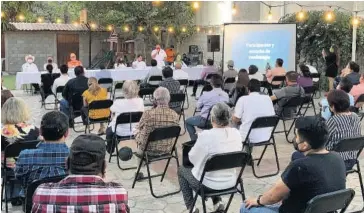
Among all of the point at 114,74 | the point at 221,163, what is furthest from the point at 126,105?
the point at 114,74

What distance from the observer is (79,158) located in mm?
2236

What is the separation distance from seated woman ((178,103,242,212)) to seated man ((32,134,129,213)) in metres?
1.42

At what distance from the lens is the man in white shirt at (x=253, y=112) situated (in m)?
5.13

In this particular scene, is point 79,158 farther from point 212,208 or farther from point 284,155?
point 284,155

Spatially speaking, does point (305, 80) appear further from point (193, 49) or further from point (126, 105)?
point (193, 49)

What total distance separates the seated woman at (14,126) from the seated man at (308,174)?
210 centimetres

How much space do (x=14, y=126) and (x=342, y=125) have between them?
9.18ft

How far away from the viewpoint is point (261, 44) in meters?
11.9

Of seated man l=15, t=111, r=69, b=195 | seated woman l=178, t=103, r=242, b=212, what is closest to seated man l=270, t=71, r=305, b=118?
seated woman l=178, t=103, r=242, b=212

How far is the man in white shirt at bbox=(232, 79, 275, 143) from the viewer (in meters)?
5.13

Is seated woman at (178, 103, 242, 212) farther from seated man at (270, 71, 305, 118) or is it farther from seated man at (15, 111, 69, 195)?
seated man at (270, 71, 305, 118)

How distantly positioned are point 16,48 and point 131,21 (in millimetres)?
5147

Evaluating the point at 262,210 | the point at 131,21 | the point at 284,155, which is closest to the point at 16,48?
the point at 131,21

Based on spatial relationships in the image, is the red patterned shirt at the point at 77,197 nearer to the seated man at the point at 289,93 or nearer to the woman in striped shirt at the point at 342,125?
the woman in striped shirt at the point at 342,125
